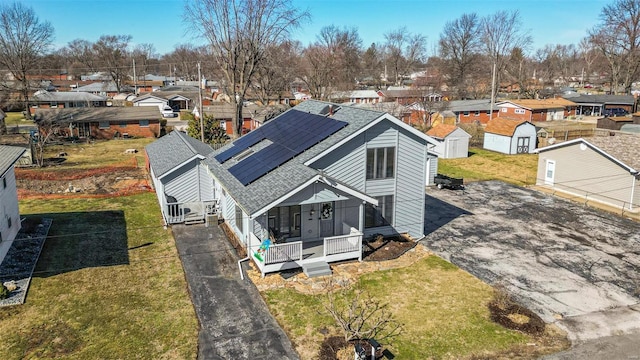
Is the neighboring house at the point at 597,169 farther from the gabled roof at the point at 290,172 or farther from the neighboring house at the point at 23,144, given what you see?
the neighboring house at the point at 23,144

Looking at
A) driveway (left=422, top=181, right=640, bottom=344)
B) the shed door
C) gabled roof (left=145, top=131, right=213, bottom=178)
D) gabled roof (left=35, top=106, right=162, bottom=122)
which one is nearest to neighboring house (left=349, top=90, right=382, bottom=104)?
gabled roof (left=35, top=106, right=162, bottom=122)

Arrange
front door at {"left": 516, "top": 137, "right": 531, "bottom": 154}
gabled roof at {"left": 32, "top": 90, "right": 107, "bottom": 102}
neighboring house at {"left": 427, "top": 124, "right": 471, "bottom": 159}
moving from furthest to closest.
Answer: gabled roof at {"left": 32, "top": 90, "right": 107, "bottom": 102}
front door at {"left": 516, "top": 137, "right": 531, "bottom": 154}
neighboring house at {"left": 427, "top": 124, "right": 471, "bottom": 159}

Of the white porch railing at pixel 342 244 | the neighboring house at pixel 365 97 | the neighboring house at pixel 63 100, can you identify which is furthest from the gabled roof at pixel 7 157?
the neighboring house at pixel 365 97

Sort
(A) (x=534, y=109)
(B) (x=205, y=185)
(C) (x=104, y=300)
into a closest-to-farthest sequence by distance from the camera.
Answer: (C) (x=104, y=300) < (B) (x=205, y=185) < (A) (x=534, y=109)

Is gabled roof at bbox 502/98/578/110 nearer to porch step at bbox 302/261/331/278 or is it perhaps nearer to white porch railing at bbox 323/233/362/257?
white porch railing at bbox 323/233/362/257

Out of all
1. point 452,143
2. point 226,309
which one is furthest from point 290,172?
point 452,143

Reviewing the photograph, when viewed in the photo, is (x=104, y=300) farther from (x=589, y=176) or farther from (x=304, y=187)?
(x=589, y=176)

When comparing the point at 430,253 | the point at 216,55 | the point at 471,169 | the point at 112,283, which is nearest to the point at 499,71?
the point at 471,169
